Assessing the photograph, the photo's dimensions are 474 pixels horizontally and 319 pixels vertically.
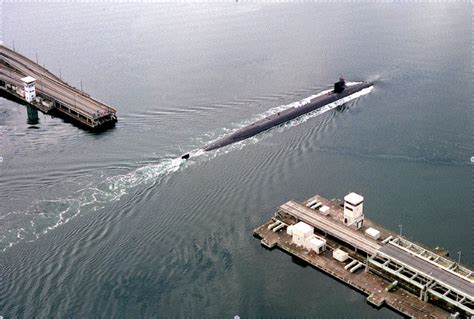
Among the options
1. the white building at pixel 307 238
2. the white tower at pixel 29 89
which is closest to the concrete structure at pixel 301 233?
the white building at pixel 307 238

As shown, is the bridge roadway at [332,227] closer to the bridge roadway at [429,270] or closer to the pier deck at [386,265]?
the pier deck at [386,265]

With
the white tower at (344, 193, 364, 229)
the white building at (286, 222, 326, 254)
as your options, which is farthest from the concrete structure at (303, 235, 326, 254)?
the white tower at (344, 193, 364, 229)

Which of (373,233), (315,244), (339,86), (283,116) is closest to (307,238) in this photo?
(315,244)

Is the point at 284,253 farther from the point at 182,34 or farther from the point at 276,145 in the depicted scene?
the point at 182,34

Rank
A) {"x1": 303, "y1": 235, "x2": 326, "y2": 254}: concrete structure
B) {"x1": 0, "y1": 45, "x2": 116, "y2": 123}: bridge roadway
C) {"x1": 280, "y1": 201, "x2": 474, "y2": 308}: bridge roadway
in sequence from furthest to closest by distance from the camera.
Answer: {"x1": 0, "y1": 45, "x2": 116, "y2": 123}: bridge roadway < {"x1": 303, "y1": 235, "x2": 326, "y2": 254}: concrete structure < {"x1": 280, "y1": 201, "x2": 474, "y2": 308}: bridge roadway

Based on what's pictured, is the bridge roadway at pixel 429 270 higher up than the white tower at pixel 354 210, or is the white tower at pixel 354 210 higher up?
the white tower at pixel 354 210

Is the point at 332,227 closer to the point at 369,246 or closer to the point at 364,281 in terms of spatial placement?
the point at 369,246

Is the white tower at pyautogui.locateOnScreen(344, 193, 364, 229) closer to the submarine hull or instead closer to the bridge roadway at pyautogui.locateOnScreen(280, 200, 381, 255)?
the bridge roadway at pyautogui.locateOnScreen(280, 200, 381, 255)
